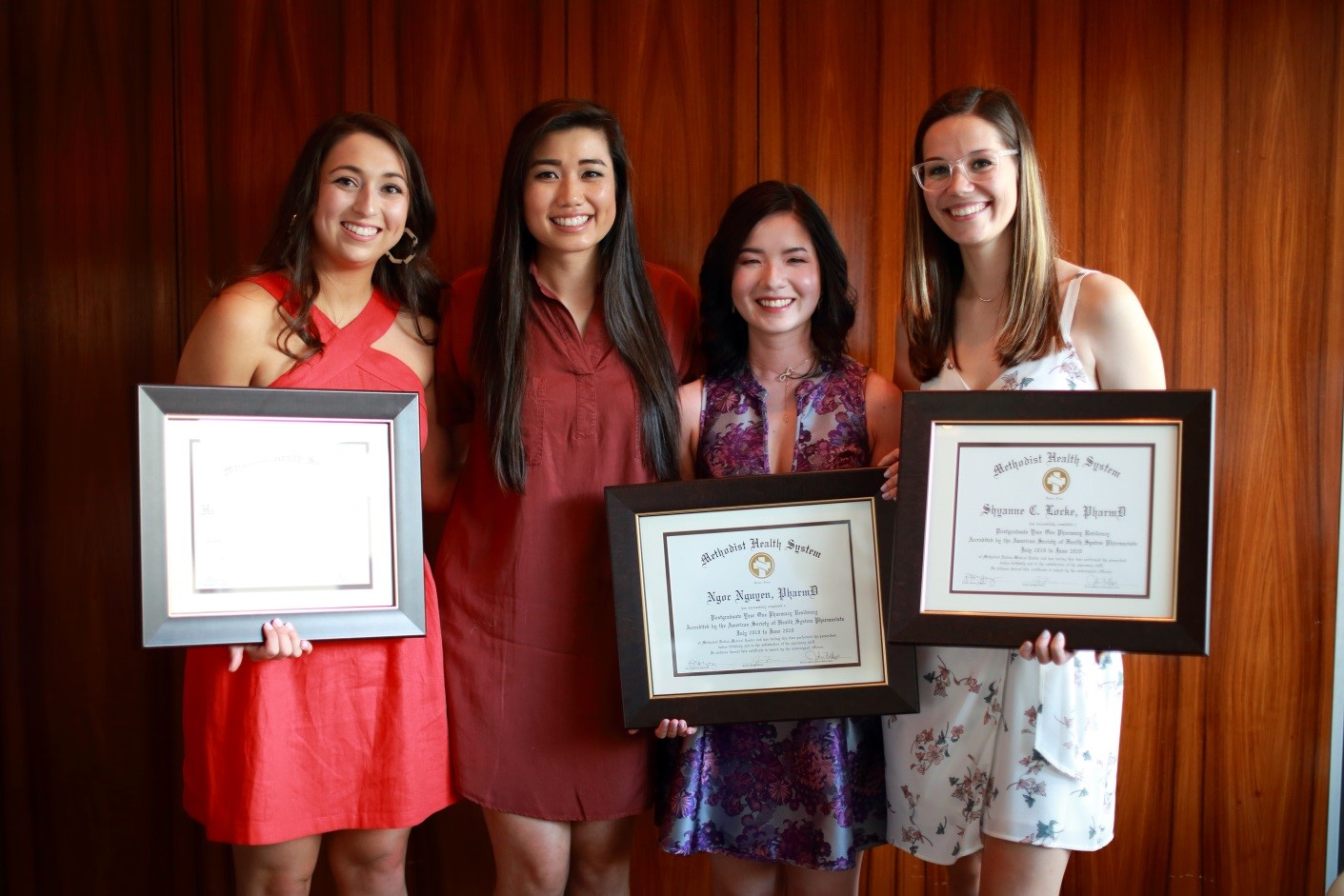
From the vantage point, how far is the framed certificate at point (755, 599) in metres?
1.72

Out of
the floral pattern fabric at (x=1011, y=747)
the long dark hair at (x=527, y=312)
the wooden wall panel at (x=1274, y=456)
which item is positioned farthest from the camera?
the wooden wall panel at (x=1274, y=456)

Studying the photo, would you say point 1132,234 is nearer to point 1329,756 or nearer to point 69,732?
point 1329,756

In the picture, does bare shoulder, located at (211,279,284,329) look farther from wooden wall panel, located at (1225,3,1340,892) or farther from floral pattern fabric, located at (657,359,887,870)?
wooden wall panel, located at (1225,3,1340,892)

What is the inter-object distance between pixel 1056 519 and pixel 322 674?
49.5 inches

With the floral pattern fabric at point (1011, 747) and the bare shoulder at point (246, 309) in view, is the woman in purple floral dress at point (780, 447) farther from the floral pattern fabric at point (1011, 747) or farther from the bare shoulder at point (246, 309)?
the bare shoulder at point (246, 309)

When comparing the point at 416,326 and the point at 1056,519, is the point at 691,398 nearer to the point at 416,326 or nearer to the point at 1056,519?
the point at 416,326

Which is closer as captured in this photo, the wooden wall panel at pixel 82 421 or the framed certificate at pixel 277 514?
the framed certificate at pixel 277 514

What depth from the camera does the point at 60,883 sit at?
99.8 inches

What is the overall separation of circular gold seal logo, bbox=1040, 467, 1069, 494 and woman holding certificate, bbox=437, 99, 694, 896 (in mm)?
663

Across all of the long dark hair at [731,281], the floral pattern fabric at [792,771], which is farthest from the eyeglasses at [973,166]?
the floral pattern fabric at [792,771]

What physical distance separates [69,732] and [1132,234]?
276cm
